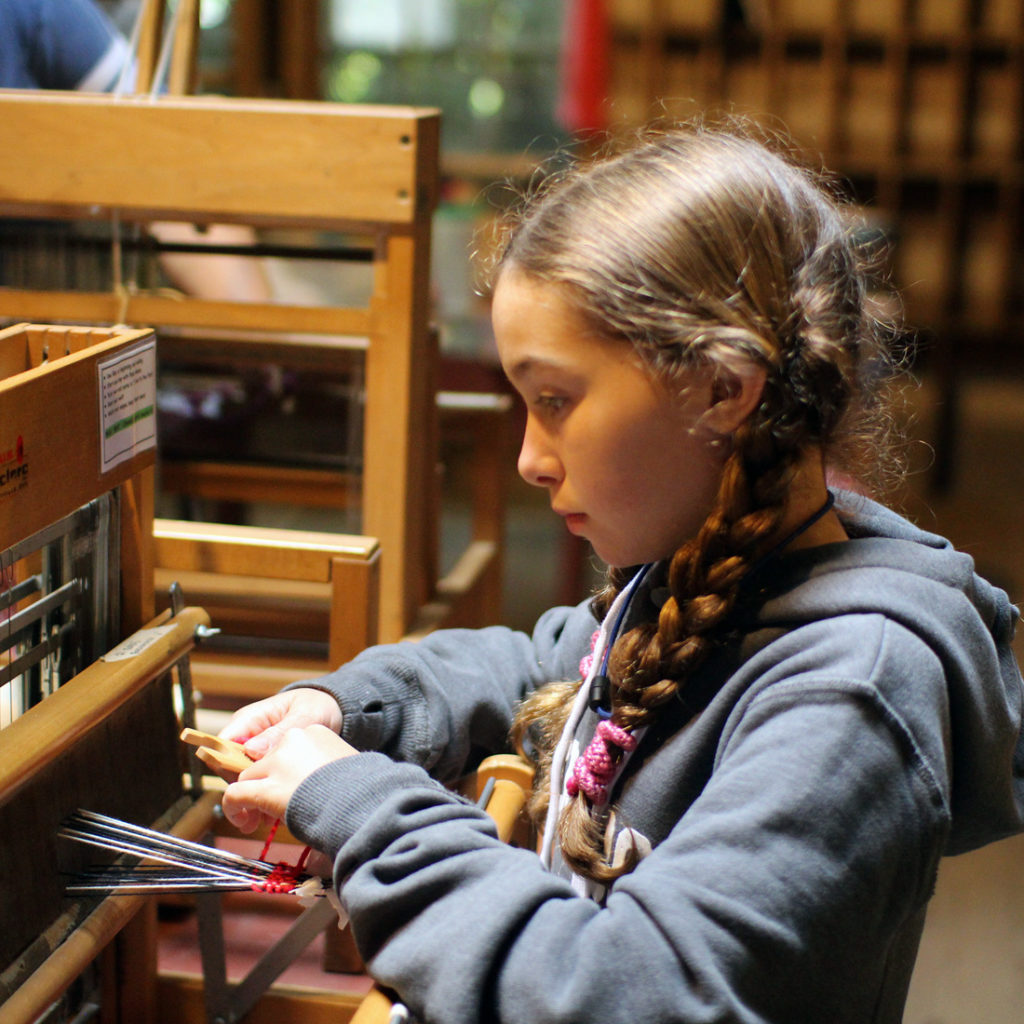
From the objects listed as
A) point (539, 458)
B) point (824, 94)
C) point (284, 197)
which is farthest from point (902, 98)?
point (539, 458)

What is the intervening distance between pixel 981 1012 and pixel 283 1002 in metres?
1.08

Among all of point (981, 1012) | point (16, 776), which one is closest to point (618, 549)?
point (16, 776)

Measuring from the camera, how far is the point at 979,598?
81 centimetres

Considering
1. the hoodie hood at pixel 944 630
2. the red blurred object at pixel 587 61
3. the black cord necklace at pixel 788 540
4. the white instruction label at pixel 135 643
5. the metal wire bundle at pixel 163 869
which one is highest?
the red blurred object at pixel 587 61

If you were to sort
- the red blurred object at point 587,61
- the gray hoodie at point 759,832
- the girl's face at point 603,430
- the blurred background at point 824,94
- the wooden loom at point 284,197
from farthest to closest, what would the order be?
the blurred background at point 824,94, the red blurred object at point 587,61, the wooden loom at point 284,197, the girl's face at point 603,430, the gray hoodie at point 759,832

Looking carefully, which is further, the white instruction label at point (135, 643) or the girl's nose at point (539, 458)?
the white instruction label at point (135, 643)

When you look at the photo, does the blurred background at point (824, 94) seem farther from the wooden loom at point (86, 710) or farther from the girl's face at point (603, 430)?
the girl's face at point (603, 430)

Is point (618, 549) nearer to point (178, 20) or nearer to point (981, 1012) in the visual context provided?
point (178, 20)

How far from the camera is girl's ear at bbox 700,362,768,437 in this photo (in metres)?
0.73

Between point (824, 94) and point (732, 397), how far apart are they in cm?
495

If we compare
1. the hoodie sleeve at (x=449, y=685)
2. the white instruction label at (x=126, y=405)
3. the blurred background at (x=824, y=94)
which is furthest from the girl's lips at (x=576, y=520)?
the blurred background at (x=824, y=94)

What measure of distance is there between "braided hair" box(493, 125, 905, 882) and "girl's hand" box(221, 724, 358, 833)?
0.17 meters

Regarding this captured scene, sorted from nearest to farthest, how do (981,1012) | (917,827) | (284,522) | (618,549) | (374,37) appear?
(917,827) → (618,549) → (981,1012) → (284,522) → (374,37)

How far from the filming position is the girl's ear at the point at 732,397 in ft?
2.38
